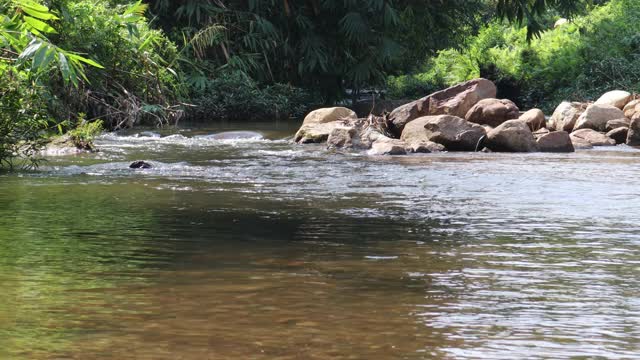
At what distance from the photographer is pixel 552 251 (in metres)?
7.87

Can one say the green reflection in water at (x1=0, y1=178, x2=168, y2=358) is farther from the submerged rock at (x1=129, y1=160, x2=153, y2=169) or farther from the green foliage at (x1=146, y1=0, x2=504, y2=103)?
the green foliage at (x1=146, y1=0, x2=504, y2=103)

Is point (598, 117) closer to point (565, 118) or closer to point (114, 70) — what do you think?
point (565, 118)

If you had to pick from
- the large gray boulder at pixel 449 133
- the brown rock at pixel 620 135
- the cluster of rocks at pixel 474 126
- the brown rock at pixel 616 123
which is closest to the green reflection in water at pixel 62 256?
the cluster of rocks at pixel 474 126

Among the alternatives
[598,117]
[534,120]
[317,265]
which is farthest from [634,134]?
[317,265]

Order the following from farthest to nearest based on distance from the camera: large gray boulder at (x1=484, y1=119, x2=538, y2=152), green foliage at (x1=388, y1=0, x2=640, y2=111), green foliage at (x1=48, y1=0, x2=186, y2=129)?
green foliage at (x1=388, y1=0, x2=640, y2=111)
green foliage at (x1=48, y1=0, x2=186, y2=129)
large gray boulder at (x1=484, y1=119, x2=538, y2=152)

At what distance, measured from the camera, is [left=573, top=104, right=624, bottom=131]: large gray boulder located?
20891mm

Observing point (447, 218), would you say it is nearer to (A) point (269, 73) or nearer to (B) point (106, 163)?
(B) point (106, 163)

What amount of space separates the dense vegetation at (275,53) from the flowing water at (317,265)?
630 cm

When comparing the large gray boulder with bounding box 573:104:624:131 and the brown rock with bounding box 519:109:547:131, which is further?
the large gray boulder with bounding box 573:104:624:131

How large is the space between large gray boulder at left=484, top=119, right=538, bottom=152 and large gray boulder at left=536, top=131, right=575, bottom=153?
128 mm

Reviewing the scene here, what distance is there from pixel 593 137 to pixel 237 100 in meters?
9.53

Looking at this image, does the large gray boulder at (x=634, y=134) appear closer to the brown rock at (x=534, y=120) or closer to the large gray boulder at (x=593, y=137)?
the large gray boulder at (x=593, y=137)

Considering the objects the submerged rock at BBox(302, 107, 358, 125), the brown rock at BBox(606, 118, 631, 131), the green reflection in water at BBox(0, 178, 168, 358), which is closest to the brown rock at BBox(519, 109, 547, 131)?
the brown rock at BBox(606, 118, 631, 131)

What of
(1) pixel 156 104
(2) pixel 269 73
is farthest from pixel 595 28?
(1) pixel 156 104
